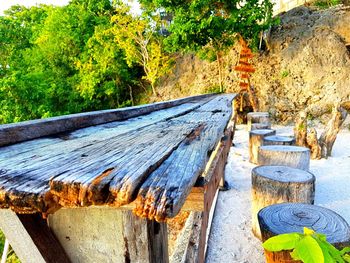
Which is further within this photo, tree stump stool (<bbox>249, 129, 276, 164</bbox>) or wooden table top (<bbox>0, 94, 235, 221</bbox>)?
tree stump stool (<bbox>249, 129, 276, 164</bbox>)

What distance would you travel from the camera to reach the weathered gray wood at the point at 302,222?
172 centimetres

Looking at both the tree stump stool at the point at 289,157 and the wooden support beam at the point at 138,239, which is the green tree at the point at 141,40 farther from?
the wooden support beam at the point at 138,239

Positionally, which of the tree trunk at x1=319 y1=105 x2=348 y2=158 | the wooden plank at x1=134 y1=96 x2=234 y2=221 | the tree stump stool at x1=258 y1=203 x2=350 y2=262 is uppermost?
the wooden plank at x1=134 y1=96 x2=234 y2=221

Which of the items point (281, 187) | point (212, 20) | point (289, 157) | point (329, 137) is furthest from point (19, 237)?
point (212, 20)

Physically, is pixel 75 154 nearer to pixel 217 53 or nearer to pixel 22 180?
pixel 22 180

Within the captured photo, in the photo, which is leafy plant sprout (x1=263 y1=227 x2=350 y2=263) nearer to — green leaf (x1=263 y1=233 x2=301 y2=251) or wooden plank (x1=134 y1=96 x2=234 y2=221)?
green leaf (x1=263 y1=233 x2=301 y2=251)

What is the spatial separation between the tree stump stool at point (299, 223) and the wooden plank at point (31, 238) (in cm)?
127

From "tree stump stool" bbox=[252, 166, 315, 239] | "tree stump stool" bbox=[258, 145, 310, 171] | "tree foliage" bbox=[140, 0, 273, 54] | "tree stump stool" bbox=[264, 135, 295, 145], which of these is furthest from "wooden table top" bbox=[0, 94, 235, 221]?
"tree foliage" bbox=[140, 0, 273, 54]

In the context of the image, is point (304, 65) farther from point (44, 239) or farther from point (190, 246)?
point (44, 239)

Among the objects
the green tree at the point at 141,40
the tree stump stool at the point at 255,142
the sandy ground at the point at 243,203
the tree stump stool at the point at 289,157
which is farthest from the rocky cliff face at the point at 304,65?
the tree stump stool at the point at 289,157

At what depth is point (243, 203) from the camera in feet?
12.9

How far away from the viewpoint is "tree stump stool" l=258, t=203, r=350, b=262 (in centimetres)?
164

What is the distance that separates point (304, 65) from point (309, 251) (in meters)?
12.4

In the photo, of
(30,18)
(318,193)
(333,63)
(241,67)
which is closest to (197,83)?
(241,67)
